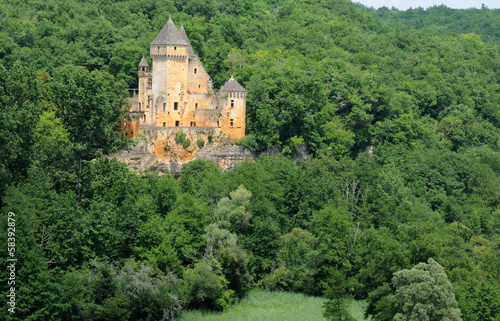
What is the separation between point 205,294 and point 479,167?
125ft

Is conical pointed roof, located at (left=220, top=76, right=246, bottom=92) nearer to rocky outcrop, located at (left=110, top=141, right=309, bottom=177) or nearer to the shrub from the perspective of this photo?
rocky outcrop, located at (left=110, top=141, right=309, bottom=177)

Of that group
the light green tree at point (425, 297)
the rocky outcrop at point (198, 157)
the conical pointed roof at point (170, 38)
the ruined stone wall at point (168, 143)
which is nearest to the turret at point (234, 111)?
the rocky outcrop at point (198, 157)

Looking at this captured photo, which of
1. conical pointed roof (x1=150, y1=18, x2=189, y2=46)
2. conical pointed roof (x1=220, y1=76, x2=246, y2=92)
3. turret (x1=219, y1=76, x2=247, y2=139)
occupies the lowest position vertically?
turret (x1=219, y1=76, x2=247, y2=139)

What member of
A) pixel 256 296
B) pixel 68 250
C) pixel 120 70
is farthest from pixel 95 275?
pixel 120 70

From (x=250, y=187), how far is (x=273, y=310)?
11458 mm

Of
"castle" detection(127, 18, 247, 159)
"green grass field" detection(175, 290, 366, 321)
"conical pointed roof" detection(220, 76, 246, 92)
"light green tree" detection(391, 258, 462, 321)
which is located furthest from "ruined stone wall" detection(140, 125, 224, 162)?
"light green tree" detection(391, 258, 462, 321)

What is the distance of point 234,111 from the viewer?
78.8 meters

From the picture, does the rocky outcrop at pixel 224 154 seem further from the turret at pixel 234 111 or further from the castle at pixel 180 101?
the turret at pixel 234 111

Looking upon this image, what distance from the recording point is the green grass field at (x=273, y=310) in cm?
5900

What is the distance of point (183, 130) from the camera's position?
76375mm

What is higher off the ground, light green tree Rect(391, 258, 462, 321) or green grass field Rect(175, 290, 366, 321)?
light green tree Rect(391, 258, 462, 321)

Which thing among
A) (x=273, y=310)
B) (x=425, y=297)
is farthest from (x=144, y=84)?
(x=425, y=297)

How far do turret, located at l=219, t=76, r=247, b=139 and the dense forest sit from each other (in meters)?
1.29

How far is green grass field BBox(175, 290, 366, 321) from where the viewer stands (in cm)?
5900
